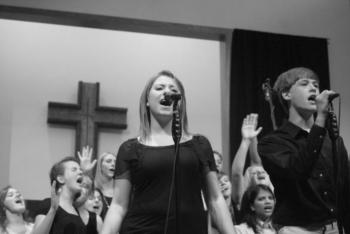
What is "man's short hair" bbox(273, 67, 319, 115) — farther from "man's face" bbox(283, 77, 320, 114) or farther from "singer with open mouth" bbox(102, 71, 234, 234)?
"singer with open mouth" bbox(102, 71, 234, 234)

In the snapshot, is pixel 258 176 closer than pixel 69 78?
Yes

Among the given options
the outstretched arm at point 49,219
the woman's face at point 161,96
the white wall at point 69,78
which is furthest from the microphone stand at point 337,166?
the white wall at point 69,78

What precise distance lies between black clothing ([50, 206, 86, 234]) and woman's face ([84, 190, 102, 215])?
1.27 feet

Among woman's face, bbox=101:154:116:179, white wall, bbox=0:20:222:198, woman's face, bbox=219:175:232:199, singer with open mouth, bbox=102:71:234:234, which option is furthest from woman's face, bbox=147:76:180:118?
white wall, bbox=0:20:222:198

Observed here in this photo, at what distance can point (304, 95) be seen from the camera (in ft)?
9.97

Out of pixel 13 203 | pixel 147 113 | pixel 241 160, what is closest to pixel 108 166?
pixel 13 203

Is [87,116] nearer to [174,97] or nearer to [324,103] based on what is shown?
[174,97]

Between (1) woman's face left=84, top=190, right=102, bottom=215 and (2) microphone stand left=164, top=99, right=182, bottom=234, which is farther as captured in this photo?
(1) woman's face left=84, top=190, right=102, bottom=215

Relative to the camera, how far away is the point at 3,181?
6695 millimetres

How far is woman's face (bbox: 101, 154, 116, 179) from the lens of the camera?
17.0 ft

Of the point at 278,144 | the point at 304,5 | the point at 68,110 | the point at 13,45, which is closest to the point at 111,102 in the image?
the point at 68,110

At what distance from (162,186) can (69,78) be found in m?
4.50

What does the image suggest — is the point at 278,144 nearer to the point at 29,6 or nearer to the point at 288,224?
the point at 288,224

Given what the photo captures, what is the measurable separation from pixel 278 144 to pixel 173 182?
54 centimetres
